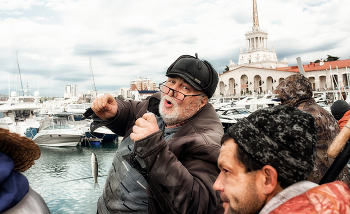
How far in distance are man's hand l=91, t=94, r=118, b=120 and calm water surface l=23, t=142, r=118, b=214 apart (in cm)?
84

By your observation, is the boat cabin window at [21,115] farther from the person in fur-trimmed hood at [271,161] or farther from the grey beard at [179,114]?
the person in fur-trimmed hood at [271,161]

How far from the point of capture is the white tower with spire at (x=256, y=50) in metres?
86.8

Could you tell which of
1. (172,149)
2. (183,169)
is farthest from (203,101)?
(183,169)

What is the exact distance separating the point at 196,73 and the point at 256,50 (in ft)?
308

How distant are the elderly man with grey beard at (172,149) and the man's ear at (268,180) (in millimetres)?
443

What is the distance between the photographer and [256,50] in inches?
3474

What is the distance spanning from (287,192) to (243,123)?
1.01 ft

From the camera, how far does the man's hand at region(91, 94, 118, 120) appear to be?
230cm

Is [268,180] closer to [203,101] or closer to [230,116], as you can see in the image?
[203,101]

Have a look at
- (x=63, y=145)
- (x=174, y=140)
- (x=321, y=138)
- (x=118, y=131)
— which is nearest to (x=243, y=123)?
(x=174, y=140)

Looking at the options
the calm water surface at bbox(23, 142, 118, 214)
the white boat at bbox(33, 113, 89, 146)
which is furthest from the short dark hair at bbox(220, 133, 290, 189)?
the white boat at bbox(33, 113, 89, 146)

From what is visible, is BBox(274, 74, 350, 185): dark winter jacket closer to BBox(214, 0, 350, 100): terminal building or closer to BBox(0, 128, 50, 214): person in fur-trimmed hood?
BBox(0, 128, 50, 214): person in fur-trimmed hood

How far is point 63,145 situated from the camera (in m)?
17.4

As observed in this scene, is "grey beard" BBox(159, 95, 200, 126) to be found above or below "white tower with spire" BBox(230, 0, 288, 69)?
below
